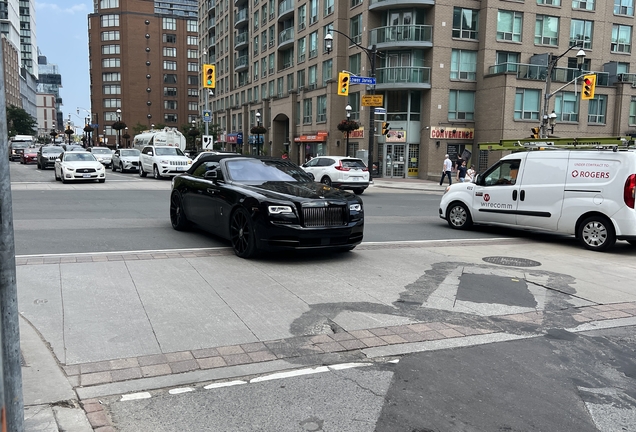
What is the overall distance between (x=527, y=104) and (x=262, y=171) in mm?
35111

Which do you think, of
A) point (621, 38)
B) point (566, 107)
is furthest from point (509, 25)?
point (621, 38)

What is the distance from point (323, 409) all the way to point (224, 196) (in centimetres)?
571

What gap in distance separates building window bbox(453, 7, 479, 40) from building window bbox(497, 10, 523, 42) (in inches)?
64.4

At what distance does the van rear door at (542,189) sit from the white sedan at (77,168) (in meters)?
19.3

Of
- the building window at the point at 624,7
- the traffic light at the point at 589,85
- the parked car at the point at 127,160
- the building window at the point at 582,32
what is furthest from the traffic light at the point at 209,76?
the building window at the point at 624,7

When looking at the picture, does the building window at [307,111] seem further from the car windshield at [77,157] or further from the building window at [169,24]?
the building window at [169,24]

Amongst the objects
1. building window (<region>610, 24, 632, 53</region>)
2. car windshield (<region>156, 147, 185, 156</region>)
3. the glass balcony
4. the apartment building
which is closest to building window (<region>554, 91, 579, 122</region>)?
the apartment building

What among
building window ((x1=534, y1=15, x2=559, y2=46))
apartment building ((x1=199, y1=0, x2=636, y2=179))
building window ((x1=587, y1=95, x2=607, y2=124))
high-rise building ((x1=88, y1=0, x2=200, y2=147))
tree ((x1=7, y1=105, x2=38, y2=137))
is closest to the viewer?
apartment building ((x1=199, y1=0, x2=636, y2=179))

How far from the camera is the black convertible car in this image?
310 inches

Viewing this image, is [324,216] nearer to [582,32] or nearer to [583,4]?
[582,32]

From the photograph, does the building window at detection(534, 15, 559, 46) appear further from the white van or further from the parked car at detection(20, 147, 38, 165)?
the parked car at detection(20, 147, 38, 165)

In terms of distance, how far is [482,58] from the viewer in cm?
3947

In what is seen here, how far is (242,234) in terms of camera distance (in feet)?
27.3

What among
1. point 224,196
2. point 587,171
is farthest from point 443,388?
point 587,171
